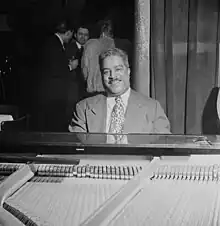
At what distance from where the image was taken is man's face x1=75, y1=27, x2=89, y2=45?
3.92m

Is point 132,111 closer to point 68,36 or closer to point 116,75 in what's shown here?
point 116,75

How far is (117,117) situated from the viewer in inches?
117

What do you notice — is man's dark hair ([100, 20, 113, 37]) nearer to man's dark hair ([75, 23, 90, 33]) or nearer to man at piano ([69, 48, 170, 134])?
man's dark hair ([75, 23, 90, 33])

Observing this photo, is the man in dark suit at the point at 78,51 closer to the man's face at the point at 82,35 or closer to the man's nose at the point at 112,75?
the man's face at the point at 82,35

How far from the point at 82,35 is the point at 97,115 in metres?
1.22

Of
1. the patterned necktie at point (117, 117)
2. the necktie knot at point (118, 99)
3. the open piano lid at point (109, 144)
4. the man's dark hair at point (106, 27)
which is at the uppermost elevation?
the man's dark hair at point (106, 27)

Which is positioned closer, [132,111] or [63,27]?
[132,111]

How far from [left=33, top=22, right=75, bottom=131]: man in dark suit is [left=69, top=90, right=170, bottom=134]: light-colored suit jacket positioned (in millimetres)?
1163

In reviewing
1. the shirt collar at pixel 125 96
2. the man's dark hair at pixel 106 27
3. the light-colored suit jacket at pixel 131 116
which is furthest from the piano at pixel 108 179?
the man's dark hair at pixel 106 27

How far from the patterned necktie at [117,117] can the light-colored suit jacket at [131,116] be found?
0.10 ft

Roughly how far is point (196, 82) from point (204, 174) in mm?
2140

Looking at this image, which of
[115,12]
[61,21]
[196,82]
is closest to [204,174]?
[196,82]

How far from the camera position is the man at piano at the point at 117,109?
2879 mm

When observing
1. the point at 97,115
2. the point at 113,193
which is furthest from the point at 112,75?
the point at 113,193
